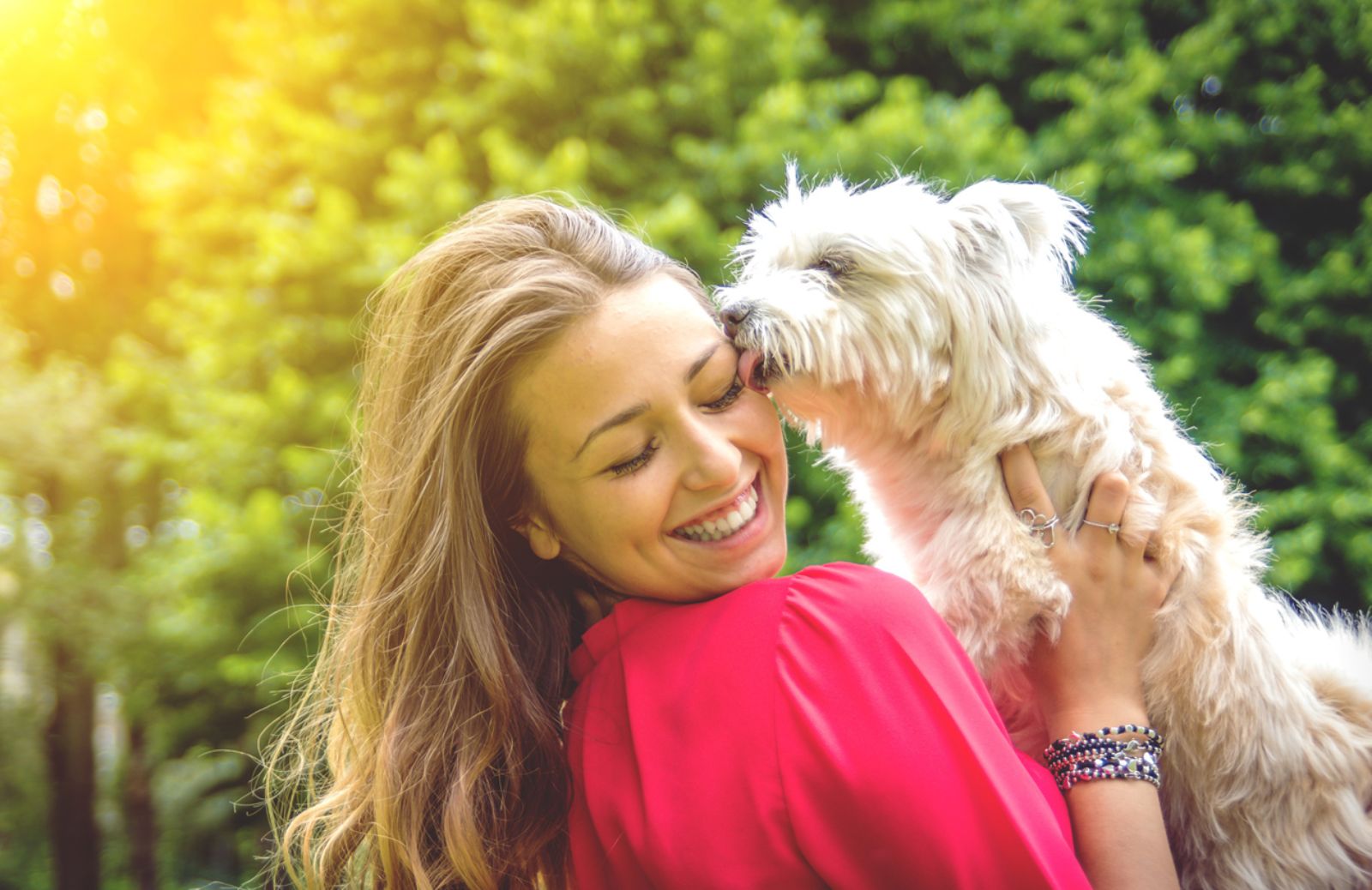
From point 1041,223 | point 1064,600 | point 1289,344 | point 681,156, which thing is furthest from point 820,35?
point 1064,600

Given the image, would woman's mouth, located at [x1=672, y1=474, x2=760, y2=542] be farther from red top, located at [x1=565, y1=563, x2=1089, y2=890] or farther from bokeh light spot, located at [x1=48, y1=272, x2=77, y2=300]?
bokeh light spot, located at [x1=48, y1=272, x2=77, y2=300]

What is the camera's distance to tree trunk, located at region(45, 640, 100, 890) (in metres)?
6.32

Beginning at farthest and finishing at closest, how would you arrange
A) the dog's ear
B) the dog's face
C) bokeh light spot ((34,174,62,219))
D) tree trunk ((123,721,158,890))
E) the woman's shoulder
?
1. bokeh light spot ((34,174,62,219))
2. tree trunk ((123,721,158,890))
3. the dog's ear
4. the dog's face
5. the woman's shoulder

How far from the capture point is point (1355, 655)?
2.11 m

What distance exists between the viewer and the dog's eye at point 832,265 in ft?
7.48

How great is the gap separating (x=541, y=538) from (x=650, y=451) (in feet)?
1.25

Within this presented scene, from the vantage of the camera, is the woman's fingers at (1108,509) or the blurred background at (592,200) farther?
the blurred background at (592,200)

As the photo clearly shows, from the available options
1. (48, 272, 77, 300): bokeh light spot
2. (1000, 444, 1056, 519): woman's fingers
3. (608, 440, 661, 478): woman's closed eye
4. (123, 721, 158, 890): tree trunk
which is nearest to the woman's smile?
(608, 440, 661, 478): woman's closed eye

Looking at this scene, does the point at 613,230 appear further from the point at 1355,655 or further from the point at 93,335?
the point at 93,335

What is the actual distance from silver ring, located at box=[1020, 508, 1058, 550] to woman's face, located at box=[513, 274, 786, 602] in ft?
1.90

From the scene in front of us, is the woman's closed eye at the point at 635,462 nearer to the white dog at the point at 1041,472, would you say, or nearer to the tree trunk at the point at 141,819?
the white dog at the point at 1041,472

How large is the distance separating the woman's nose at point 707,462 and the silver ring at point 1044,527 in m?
0.72

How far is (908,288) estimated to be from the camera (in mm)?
2207

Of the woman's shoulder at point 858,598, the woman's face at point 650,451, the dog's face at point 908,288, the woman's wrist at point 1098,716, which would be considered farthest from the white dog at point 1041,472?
the woman's shoulder at point 858,598
